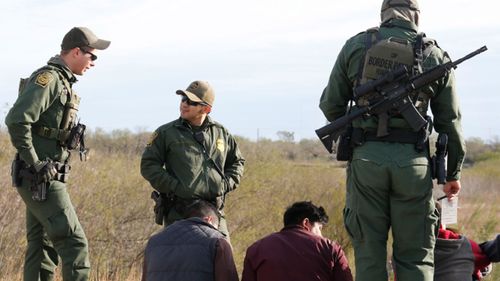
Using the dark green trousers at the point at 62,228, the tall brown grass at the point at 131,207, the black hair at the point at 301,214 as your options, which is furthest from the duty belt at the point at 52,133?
the tall brown grass at the point at 131,207

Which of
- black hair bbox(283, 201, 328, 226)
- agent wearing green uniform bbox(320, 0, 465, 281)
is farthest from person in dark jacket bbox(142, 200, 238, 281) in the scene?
agent wearing green uniform bbox(320, 0, 465, 281)

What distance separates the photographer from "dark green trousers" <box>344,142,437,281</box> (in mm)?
5957

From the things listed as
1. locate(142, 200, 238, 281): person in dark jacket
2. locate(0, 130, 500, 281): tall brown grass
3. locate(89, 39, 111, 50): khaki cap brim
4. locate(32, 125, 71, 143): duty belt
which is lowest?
locate(0, 130, 500, 281): tall brown grass

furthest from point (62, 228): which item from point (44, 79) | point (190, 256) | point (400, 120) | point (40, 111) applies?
point (400, 120)

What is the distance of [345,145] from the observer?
20.0 feet

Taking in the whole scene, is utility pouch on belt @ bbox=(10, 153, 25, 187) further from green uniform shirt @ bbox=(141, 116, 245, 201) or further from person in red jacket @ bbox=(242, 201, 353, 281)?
person in red jacket @ bbox=(242, 201, 353, 281)

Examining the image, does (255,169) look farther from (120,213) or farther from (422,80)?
(422,80)

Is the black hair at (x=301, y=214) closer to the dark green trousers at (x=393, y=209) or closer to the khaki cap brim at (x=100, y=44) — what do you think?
the dark green trousers at (x=393, y=209)

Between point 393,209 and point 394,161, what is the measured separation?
0.99 feet

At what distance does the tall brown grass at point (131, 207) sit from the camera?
10.7 meters

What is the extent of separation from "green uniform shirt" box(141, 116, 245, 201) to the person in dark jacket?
180cm

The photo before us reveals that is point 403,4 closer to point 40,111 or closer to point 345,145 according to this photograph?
point 345,145

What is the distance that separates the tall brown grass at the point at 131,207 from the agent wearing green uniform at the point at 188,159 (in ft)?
9.05

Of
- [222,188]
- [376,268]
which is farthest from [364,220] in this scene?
[222,188]
